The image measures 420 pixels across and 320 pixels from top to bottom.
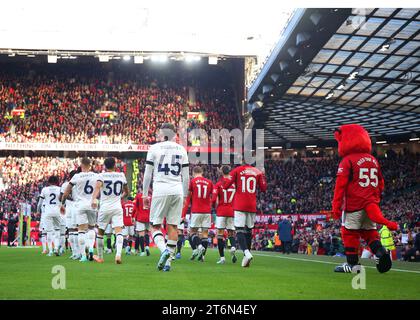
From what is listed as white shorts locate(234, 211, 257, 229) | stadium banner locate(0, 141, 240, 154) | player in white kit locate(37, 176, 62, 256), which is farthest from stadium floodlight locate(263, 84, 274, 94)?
white shorts locate(234, 211, 257, 229)

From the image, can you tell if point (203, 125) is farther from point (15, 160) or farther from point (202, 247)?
point (202, 247)

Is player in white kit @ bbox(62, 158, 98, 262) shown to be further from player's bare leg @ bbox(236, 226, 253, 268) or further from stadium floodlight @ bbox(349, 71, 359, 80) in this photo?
stadium floodlight @ bbox(349, 71, 359, 80)

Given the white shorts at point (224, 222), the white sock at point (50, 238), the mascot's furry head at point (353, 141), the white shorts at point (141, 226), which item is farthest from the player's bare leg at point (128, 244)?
the mascot's furry head at point (353, 141)

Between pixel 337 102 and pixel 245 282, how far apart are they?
96.4ft

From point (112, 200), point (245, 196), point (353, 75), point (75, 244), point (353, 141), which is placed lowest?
point (75, 244)

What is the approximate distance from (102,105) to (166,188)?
42.7 metres

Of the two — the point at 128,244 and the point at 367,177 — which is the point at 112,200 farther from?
the point at 128,244

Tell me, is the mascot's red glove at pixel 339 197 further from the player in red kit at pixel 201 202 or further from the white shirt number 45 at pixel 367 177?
the player in red kit at pixel 201 202

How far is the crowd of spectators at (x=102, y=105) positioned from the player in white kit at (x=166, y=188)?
1473 inches

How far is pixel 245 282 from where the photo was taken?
25.1 ft

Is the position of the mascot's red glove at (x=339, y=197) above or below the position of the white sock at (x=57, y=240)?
above

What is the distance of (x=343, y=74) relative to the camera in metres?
29.7

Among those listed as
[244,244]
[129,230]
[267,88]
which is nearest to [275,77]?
[267,88]

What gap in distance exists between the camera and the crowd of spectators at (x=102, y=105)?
46.8 m
